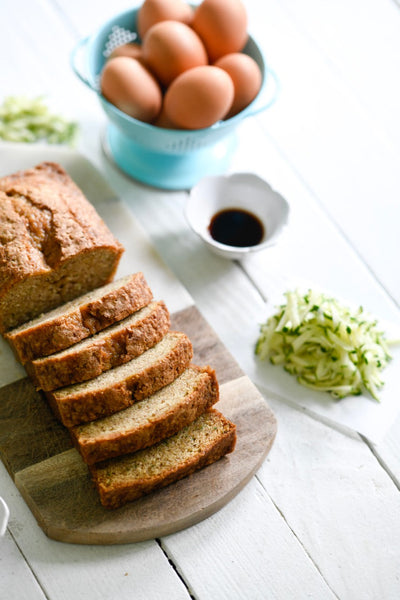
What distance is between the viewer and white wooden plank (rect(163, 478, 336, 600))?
3.10 m

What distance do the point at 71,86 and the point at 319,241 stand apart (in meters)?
1.90

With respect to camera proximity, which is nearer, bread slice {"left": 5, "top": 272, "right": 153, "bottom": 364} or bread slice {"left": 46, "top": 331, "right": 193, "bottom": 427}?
bread slice {"left": 46, "top": 331, "right": 193, "bottom": 427}

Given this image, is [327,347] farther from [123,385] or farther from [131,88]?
[131,88]

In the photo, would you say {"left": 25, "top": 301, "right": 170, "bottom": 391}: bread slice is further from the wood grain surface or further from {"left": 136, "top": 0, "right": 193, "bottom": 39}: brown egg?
{"left": 136, "top": 0, "right": 193, "bottom": 39}: brown egg

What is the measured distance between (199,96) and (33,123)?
1189 millimetres

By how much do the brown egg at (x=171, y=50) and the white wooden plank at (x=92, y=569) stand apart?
92.3 inches

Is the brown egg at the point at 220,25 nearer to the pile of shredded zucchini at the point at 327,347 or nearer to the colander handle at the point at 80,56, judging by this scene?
the colander handle at the point at 80,56

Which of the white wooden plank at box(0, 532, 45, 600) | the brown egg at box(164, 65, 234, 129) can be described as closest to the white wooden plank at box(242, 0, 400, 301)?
the brown egg at box(164, 65, 234, 129)

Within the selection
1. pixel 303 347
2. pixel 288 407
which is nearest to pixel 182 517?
pixel 288 407

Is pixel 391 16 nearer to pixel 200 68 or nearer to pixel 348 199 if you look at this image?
pixel 348 199

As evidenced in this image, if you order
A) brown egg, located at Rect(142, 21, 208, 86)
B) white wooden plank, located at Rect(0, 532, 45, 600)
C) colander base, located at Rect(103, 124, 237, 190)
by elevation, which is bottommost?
white wooden plank, located at Rect(0, 532, 45, 600)

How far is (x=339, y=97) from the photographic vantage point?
482cm

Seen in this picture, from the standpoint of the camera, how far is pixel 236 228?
400 cm

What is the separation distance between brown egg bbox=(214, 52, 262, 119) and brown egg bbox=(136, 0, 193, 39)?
0.33 metres
